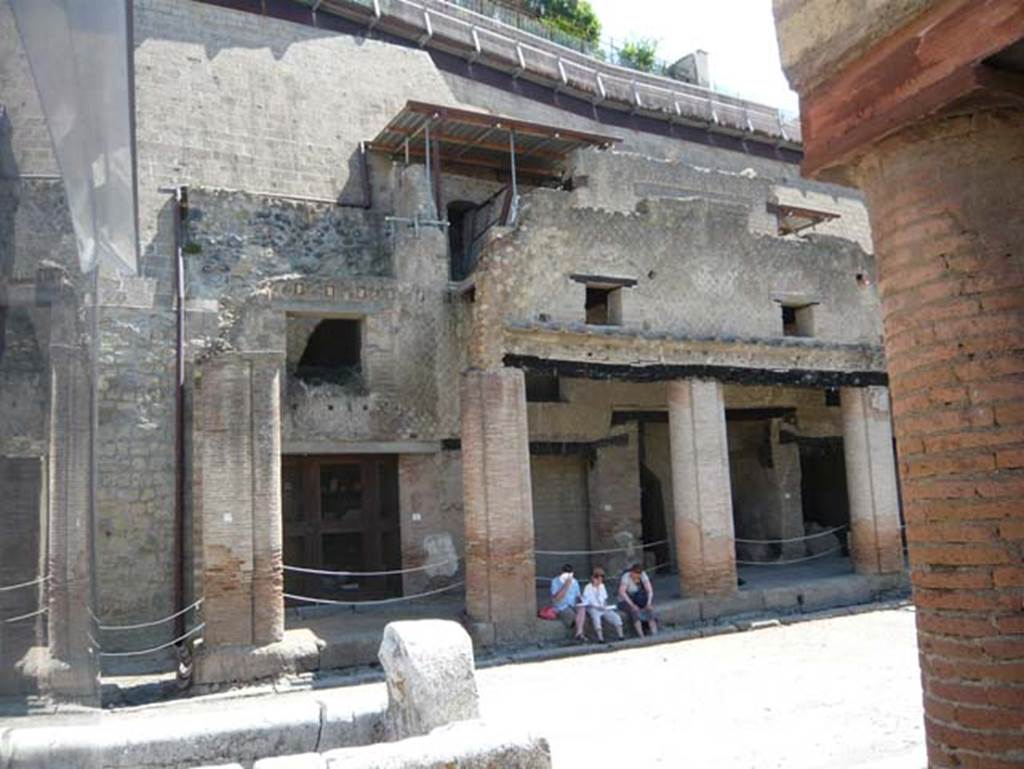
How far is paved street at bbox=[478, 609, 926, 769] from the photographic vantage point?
263 inches

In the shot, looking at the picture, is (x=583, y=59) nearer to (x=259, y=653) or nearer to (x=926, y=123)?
(x=259, y=653)

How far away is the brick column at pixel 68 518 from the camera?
5.11ft

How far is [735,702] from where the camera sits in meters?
8.50

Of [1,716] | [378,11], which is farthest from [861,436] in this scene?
[1,716]

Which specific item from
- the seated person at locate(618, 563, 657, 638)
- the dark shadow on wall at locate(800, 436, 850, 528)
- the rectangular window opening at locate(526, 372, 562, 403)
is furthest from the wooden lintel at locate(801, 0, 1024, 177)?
the dark shadow on wall at locate(800, 436, 850, 528)

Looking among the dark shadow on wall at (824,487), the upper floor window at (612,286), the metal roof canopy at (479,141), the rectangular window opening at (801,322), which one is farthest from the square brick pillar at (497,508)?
the dark shadow on wall at (824,487)

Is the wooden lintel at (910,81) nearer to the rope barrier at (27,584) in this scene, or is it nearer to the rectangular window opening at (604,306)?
the rope barrier at (27,584)

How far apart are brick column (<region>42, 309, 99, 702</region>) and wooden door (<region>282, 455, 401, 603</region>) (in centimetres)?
1248

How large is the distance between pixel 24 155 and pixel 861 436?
16269 mm

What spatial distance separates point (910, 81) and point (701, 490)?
451 inches

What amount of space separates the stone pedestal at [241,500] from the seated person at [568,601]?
12.5 feet

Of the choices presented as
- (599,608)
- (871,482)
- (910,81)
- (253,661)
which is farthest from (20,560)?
(871,482)

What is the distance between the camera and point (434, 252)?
15125mm

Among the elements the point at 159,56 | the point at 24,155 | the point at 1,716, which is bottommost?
the point at 1,716
